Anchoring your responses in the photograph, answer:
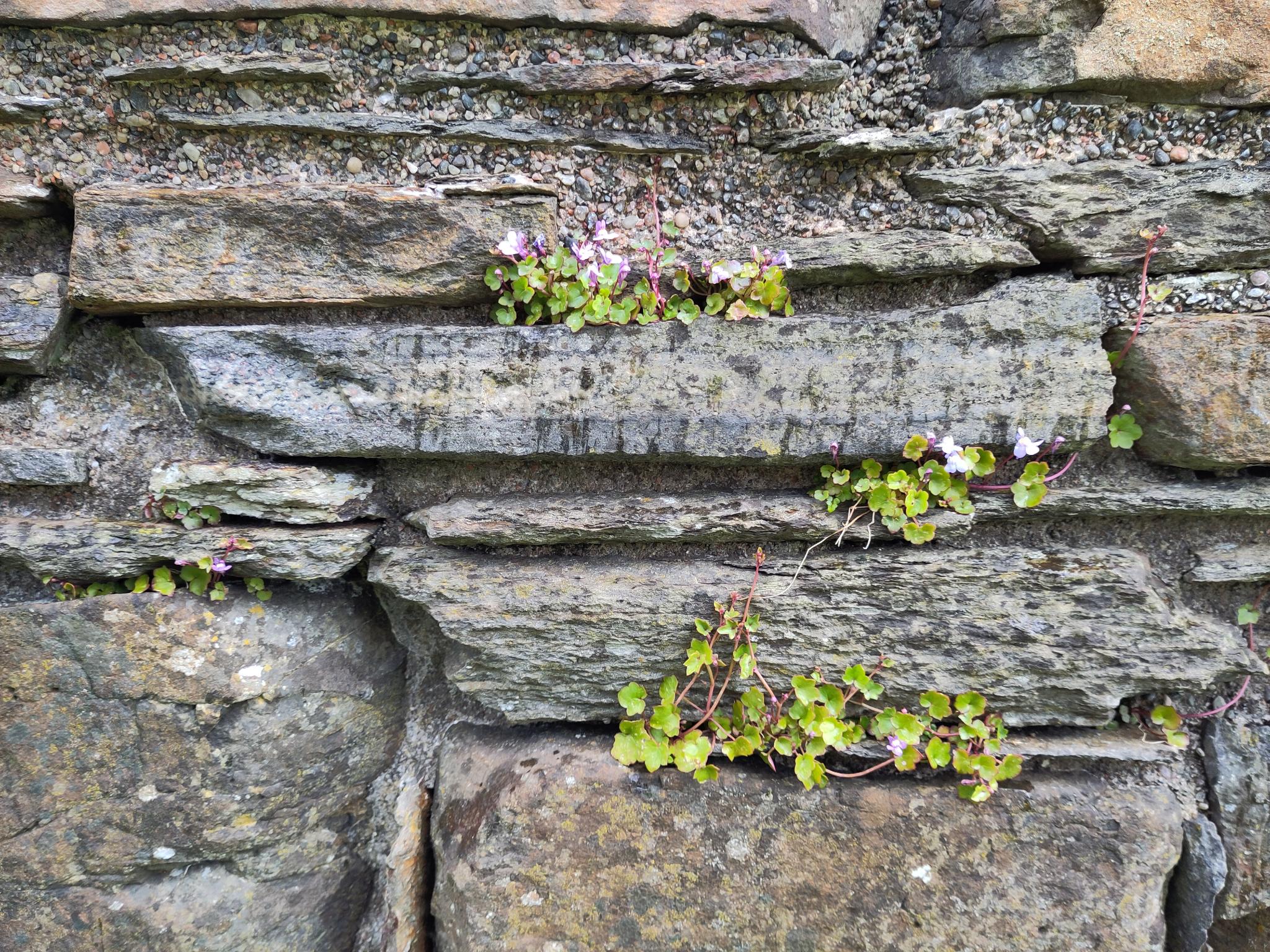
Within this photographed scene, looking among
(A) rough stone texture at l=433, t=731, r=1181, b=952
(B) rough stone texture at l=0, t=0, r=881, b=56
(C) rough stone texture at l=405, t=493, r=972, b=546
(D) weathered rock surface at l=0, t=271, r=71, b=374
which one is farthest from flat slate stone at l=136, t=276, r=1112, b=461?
(A) rough stone texture at l=433, t=731, r=1181, b=952

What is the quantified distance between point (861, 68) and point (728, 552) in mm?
1353

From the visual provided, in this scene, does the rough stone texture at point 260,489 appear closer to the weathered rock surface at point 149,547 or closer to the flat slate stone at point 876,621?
the weathered rock surface at point 149,547

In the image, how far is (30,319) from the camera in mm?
1825

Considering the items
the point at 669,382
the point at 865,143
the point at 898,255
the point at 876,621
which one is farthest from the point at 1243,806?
the point at 865,143

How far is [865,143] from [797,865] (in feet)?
6.30

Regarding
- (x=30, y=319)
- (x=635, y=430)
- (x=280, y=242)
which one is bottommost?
(x=635, y=430)

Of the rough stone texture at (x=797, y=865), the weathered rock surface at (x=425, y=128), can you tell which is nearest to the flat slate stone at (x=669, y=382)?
the weathered rock surface at (x=425, y=128)

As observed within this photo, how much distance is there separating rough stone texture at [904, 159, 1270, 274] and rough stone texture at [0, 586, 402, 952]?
84.6 inches

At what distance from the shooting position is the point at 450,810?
2.00 meters

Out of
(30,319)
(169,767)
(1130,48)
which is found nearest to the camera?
(1130,48)

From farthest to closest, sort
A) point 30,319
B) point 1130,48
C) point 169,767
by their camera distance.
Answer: point 169,767
point 30,319
point 1130,48

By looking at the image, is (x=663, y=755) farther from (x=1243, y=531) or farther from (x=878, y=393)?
(x=1243, y=531)

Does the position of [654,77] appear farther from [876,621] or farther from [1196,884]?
[1196,884]

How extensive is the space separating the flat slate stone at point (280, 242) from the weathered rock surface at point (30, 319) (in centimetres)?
9
